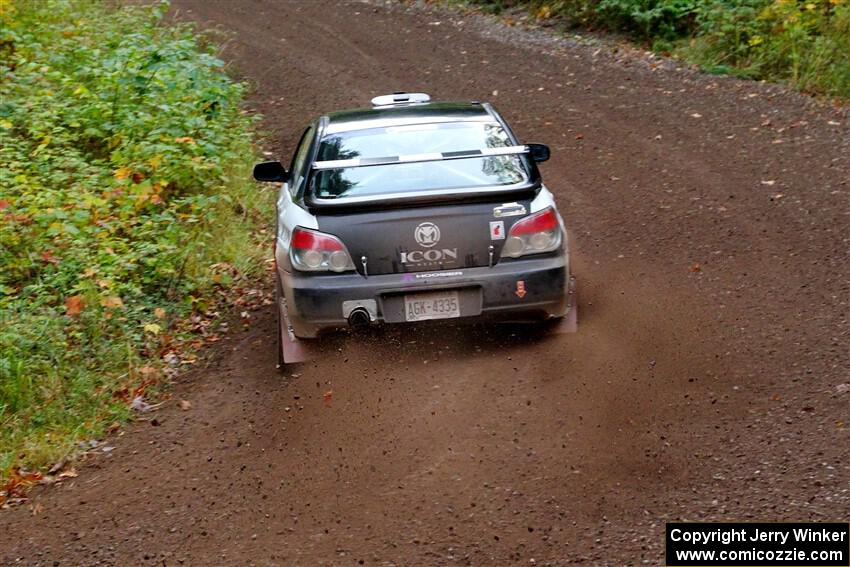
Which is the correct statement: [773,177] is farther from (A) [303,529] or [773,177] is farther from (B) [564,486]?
(A) [303,529]

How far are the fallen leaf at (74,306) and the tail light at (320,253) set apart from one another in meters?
2.34

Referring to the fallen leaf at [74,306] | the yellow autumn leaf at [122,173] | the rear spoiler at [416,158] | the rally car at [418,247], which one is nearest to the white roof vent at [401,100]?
the rear spoiler at [416,158]

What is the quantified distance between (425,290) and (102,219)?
4522mm

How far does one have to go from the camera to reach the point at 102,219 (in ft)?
33.4

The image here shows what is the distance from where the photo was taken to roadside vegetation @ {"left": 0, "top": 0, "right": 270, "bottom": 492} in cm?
754

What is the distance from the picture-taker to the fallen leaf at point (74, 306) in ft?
27.6

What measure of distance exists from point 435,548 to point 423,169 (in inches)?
115

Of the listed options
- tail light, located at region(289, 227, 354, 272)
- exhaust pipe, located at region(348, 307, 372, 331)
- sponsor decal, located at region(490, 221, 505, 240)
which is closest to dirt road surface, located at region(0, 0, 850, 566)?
exhaust pipe, located at region(348, 307, 372, 331)

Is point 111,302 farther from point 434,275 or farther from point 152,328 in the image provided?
point 434,275

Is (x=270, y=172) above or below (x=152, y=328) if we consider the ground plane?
above

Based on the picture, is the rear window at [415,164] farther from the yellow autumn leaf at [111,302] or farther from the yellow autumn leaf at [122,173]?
the yellow autumn leaf at [122,173]

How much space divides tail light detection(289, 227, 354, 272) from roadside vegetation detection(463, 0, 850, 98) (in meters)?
10.1

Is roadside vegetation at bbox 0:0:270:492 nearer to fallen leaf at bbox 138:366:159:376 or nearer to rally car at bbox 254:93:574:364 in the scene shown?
fallen leaf at bbox 138:366:159:376

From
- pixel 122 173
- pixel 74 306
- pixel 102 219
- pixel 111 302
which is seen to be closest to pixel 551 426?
pixel 111 302
